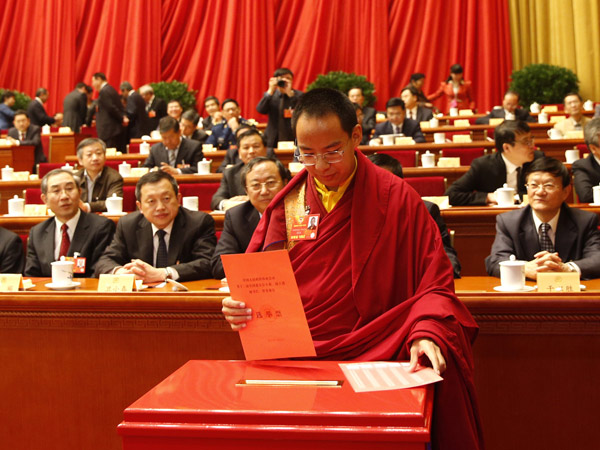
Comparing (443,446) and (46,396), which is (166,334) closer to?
(46,396)

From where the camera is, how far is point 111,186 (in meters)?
5.07

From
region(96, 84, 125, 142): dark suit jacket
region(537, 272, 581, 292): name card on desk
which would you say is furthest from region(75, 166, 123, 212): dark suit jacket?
region(96, 84, 125, 142): dark suit jacket

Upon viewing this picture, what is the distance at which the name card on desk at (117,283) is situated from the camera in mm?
2439

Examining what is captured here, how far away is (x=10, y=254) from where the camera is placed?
351 centimetres

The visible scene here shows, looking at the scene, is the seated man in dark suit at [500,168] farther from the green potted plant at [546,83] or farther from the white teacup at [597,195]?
the green potted plant at [546,83]

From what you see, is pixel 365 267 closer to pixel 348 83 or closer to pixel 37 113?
pixel 348 83

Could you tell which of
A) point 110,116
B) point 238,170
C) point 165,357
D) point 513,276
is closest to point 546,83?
point 110,116

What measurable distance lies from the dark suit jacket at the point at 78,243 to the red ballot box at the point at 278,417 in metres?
2.27

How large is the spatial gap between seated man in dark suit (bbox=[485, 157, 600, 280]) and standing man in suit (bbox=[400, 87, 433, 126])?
219 inches

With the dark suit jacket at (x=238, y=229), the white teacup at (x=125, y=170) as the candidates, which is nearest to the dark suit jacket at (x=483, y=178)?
the dark suit jacket at (x=238, y=229)

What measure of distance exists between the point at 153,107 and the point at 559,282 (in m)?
8.36

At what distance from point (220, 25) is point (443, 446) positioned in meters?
11.0

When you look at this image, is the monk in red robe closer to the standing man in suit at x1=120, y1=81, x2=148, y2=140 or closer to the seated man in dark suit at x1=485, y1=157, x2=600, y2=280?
the seated man in dark suit at x1=485, y1=157, x2=600, y2=280

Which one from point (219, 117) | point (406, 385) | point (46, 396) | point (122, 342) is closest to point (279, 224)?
point (406, 385)
